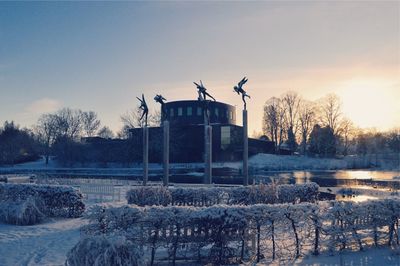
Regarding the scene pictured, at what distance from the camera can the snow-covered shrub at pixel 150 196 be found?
14.4 meters

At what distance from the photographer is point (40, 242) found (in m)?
10.3

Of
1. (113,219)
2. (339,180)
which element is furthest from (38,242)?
(339,180)

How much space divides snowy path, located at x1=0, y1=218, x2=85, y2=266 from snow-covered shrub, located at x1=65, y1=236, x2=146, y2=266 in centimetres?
198

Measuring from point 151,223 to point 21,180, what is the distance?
19.0 m

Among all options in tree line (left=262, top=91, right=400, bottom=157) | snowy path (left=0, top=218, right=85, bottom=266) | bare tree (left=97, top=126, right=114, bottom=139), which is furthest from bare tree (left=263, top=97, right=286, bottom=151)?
snowy path (left=0, top=218, right=85, bottom=266)

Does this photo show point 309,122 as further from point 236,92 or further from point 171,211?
point 171,211

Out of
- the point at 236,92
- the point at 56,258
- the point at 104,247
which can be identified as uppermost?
the point at 236,92

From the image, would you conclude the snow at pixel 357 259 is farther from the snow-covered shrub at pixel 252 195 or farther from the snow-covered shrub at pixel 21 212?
the snow-covered shrub at pixel 21 212

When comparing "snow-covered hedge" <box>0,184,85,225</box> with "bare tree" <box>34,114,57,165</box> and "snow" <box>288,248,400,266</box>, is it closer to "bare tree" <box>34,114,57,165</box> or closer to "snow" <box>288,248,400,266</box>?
"snow" <box>288,248,400,266</box>

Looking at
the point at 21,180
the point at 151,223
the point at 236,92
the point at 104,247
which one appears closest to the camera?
the point at 104,247

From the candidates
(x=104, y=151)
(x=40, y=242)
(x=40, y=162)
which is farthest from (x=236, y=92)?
(x=40, y=162)

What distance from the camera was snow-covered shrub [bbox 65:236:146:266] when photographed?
21.6ft

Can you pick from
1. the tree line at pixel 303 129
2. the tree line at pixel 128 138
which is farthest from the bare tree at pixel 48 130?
the tree line at pixel 303 129

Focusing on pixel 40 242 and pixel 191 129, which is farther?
pixel 191 129
